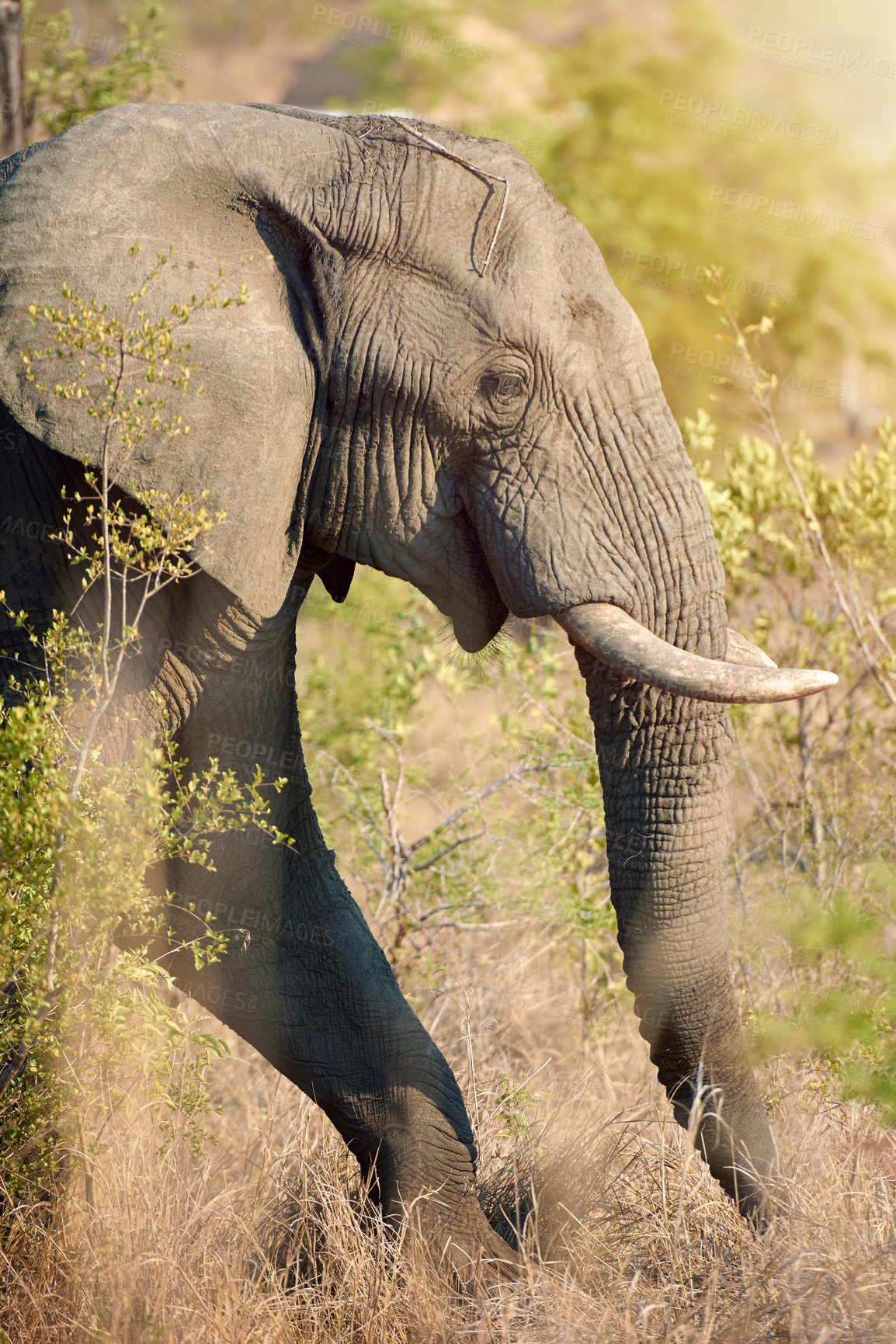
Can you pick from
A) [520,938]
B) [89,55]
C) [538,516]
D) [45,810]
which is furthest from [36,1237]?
[89,55]

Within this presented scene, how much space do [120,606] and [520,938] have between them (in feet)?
9.65

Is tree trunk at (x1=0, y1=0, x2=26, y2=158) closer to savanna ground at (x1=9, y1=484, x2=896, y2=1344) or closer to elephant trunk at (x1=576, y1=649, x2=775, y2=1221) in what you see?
savanna ground at (x1=9, y1=484, x2=896, y2=1344)

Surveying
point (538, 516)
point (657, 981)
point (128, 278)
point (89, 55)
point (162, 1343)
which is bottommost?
point (162, 1343)

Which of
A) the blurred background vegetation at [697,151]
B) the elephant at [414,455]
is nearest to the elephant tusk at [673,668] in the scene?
the elephant at [414,455]

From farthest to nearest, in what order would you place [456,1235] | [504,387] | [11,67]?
[11,67], [456,1235], [504,387]

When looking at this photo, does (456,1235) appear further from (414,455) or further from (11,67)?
(11,67)

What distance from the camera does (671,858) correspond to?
294 centimetres

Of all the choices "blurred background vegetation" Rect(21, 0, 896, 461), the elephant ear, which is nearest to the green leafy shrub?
the elephant ear

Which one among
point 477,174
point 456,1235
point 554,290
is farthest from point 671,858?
point 477,174

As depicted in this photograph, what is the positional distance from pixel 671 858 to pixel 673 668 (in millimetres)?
522

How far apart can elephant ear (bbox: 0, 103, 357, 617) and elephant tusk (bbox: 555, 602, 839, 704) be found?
28.3 inches

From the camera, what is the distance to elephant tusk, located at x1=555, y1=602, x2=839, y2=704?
8.33 ft

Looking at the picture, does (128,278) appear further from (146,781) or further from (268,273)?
(146,781)

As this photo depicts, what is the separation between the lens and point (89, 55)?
6.05m
